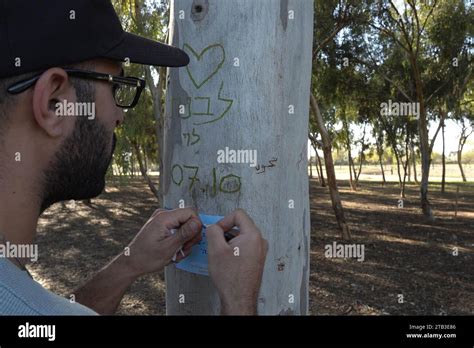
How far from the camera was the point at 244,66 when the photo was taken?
4.46 feet

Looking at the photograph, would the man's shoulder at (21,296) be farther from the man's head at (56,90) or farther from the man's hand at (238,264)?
the man's hand at (238,264)

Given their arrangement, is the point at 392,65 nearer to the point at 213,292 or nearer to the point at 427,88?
the point at 427,88

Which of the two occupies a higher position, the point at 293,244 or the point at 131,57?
the point at 131,57

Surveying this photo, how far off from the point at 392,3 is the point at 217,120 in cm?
1174

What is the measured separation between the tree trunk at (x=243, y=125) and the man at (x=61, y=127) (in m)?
0.12

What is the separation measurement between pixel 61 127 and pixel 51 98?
0.07 metres

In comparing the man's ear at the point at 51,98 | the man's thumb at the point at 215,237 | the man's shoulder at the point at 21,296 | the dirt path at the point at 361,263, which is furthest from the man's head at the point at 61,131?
the dirt path at the point at 361,263

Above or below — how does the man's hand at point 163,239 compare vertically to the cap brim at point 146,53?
below

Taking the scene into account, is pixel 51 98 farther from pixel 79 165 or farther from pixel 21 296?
pixel 21 296

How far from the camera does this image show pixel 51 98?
1037 mm

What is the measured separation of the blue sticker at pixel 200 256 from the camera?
54.8 inches

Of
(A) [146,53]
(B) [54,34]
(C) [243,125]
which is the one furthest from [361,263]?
(B) [54,34]
